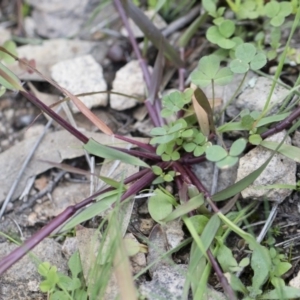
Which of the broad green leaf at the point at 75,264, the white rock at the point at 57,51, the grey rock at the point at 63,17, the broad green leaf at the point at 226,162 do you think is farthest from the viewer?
the grey rock at the point at 63,17

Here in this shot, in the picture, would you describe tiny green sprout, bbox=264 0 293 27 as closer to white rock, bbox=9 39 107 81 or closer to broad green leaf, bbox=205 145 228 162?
broad green leaf, bbox=205 145 228 162

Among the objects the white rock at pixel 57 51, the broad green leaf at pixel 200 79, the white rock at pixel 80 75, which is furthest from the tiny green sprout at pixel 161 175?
the white rock at pixel 57 51

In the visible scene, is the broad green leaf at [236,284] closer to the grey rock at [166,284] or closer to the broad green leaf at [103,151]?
the grey rock at [166,284]

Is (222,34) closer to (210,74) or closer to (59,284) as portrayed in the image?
(210,74)

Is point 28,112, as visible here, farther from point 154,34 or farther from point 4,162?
point 154,34

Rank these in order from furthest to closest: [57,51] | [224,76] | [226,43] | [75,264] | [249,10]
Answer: [57,51] → [249,10] → [226,43] → [224,76] → [75,264]

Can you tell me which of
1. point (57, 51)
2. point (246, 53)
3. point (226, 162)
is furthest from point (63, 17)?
point (226, 162)
